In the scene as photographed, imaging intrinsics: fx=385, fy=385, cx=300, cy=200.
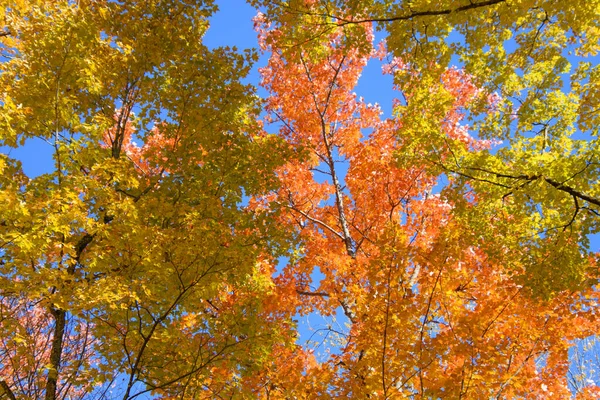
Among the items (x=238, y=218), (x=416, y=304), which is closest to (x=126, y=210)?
(x=238, y=218)

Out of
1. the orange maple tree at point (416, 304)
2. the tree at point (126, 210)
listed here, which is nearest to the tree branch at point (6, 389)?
the tree at point (126, 210)

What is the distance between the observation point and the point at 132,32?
5.61 meters

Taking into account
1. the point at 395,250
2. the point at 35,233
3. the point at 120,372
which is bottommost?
the point at 120,372

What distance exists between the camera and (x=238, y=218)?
5.00m

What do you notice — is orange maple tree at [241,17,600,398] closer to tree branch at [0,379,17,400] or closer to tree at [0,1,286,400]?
tree at [0,1,286,400]

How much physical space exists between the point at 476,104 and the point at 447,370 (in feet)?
14.3

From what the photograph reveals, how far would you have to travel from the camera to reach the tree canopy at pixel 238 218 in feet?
13.0

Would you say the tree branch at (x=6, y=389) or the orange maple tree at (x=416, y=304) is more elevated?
the orange maple tree at (x=416, y=304)

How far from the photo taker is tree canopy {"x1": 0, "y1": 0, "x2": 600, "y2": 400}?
396cm

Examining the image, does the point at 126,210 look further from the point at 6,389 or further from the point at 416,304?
the point at 416,304

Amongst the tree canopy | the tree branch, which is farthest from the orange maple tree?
the tree branch

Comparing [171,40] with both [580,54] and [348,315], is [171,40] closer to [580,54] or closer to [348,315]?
[348,315]

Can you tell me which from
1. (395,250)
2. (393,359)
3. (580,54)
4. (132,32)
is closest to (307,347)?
(393,359)

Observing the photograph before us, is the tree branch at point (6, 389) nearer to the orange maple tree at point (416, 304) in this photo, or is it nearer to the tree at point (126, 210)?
the tree at point (126, 210)
